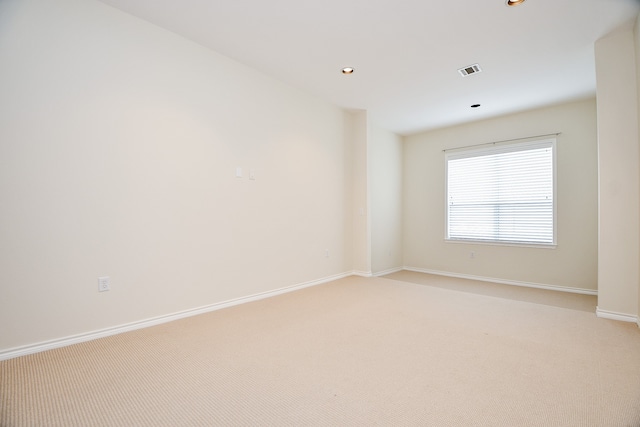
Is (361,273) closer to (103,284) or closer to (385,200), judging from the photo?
(385,200)

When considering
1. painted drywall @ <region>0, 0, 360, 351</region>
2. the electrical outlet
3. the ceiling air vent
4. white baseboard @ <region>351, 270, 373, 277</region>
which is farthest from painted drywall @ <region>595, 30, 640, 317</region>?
the electrical outlet

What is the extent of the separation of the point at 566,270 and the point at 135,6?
5.93 meters

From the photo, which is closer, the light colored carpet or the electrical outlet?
the light colored carpet

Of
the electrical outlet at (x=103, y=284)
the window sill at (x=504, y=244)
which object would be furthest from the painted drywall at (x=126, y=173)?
the window sill at (x=504, y=244)

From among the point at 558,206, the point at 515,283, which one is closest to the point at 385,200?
the point at 515,283

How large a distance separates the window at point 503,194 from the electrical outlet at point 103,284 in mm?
5050

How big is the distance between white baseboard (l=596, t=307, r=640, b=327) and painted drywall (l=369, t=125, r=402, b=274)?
2.93m

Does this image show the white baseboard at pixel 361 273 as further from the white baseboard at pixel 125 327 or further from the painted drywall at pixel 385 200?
the white baseboard at pixel 125 327

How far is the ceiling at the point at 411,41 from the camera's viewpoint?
2.49m

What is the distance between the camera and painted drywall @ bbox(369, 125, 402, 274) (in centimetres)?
539

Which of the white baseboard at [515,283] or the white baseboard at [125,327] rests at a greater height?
the white baseboard at [125,327]

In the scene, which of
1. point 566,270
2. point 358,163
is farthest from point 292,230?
point 566,270

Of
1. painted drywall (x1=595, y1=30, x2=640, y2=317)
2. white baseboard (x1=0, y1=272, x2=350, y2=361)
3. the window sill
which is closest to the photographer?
white baseboard (x1=0, y1=272, x2=350, y2=361)

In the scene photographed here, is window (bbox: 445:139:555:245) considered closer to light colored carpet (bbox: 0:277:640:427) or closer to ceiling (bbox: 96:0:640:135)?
ceiling (bbox: 96:0:640:135)
